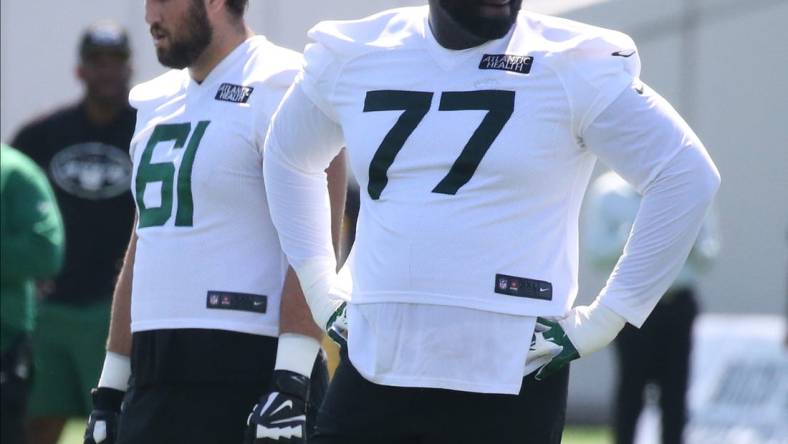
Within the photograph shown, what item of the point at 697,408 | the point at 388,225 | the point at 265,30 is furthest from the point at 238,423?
the point at 265,30

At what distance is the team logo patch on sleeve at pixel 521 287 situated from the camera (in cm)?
332

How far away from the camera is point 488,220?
3326 millimetres

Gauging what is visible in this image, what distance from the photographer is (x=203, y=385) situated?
13.3 ft

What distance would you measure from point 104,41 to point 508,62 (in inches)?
173

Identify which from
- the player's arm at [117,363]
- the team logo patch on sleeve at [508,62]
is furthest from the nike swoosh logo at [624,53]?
the player's arm at [117,363]

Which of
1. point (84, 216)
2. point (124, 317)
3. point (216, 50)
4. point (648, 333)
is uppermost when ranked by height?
point (216, 50)

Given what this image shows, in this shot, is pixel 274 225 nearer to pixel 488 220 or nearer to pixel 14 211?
pixel 488 220

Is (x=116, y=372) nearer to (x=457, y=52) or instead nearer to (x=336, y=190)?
(x=336, y=190)

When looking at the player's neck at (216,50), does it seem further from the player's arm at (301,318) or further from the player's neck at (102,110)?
the player's neck at (102,110)

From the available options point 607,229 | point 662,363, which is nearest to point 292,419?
point 607,229

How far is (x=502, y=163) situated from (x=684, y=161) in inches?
14.0

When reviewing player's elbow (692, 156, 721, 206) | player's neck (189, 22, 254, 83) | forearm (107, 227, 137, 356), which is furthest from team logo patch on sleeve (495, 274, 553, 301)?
forearm (107, 227, 137, 356)

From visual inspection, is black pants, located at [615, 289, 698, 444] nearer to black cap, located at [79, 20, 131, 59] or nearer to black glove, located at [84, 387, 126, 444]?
black cap, located at [79, 20, 131, 59]

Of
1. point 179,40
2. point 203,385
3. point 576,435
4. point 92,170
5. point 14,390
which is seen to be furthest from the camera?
point 576,435
